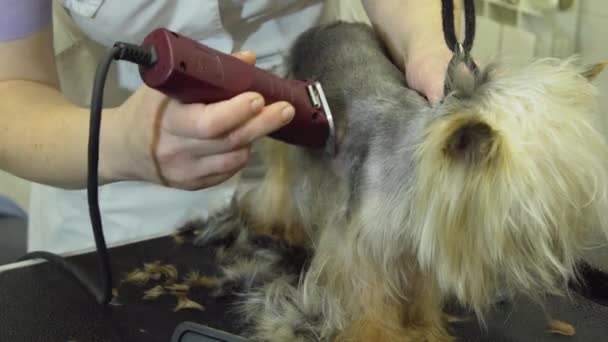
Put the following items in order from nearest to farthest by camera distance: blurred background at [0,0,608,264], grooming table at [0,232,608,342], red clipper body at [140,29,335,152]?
red clipper body at [140,29,335,152] → grooming table at [0,232,608,342] → blurred background at [0,0,608,264]

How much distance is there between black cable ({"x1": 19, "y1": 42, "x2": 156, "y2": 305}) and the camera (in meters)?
0.55

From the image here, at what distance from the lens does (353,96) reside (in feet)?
2.47

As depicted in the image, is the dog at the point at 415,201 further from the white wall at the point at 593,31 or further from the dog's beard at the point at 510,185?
the white wall at the point at 593,31

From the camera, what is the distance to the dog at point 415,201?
0.57 metres

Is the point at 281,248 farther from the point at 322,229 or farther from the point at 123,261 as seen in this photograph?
the point at 123,261

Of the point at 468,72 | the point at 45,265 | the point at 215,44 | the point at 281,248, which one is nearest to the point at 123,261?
the point at 45,265

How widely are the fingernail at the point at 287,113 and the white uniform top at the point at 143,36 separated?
345mm

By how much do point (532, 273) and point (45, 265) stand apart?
605 millimetres

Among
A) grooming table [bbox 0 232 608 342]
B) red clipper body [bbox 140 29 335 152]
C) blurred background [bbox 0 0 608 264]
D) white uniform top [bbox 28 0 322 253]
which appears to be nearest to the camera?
red clipper body [bbox 140 29 335 152]

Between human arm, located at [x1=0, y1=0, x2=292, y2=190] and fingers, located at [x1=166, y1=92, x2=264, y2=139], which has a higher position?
fingers, located at [x1=166, y1=92, x2=264, y2=139]

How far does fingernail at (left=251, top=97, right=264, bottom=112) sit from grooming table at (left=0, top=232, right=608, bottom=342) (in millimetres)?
277

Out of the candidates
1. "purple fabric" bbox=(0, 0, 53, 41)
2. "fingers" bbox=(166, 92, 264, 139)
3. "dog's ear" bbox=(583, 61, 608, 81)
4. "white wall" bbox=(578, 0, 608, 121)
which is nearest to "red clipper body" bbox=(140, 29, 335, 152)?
"fingers" bbox=(166, 92, 264, 139)

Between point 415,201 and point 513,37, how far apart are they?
799 millimetres

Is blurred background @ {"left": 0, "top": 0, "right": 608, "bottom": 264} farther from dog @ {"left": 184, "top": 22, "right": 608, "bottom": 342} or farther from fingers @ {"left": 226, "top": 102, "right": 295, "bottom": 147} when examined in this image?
fingers @ {"left": 226, "top": 102, "right": 295, "bottom": 147}
